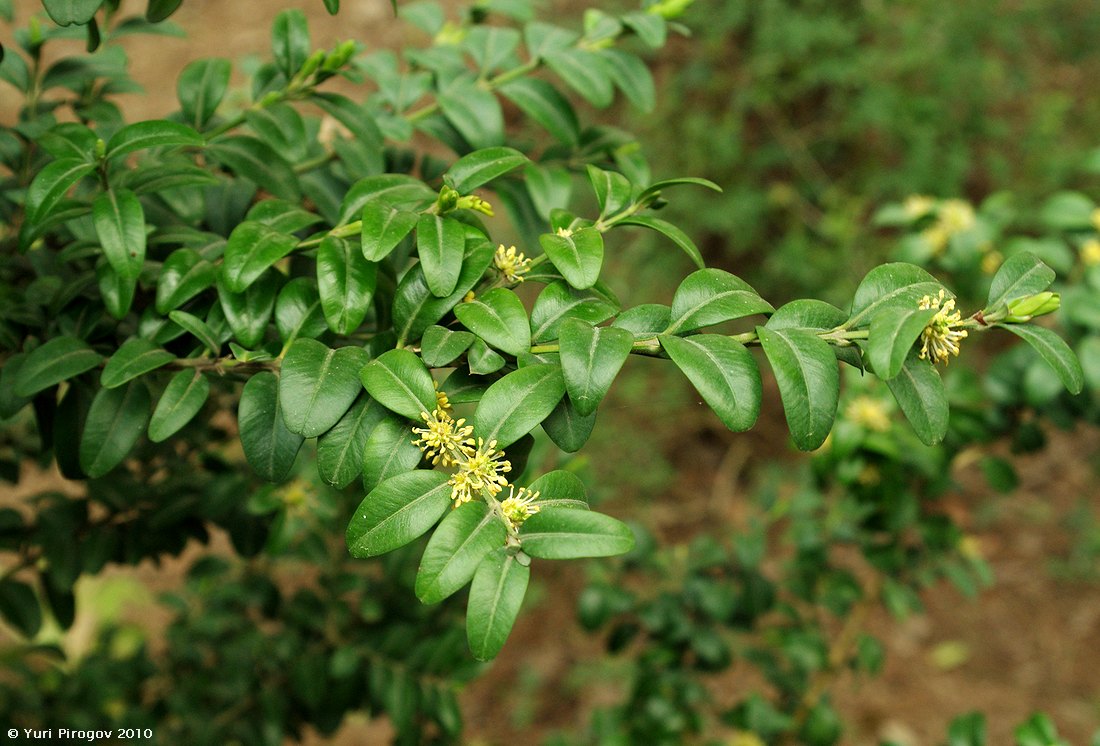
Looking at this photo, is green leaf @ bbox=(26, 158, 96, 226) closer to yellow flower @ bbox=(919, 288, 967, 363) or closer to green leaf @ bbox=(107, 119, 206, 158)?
green leaf @ bbox=(107, 119, 206, 158)

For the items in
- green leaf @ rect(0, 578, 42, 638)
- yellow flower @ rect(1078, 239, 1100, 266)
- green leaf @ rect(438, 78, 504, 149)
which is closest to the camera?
green leaf @ rect(438, 78, 504, 149)

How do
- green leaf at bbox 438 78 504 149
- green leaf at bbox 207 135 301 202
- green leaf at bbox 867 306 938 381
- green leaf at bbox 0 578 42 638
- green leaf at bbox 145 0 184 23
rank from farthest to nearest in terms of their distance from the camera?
green leaf at bbox 0 578 42 638 < green leaf at bbox 438 78 504 149 < green leaf at bbox 207 135 301 202 < green leaf at bbox 145 0 184 23 < green leaf at bbox 867 306 938 381

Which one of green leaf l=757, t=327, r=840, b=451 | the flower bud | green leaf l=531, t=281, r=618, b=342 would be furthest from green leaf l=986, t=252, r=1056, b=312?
green leaf l=531, t=281, r=618, b=342

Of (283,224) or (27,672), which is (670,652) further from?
(27,672)

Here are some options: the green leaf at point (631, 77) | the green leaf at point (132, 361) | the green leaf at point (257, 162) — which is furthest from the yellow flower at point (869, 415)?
the green leaf at point (132, 361)

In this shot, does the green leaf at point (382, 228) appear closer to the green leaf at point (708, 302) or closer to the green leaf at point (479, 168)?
the green leaf at point (479, 168)

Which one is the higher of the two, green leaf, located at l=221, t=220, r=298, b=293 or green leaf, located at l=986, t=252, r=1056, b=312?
green leaf, located at l=986, t=252, r=1056, b=312

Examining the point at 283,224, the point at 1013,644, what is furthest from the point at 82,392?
the point at 1013,644

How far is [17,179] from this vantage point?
1170 millimetres

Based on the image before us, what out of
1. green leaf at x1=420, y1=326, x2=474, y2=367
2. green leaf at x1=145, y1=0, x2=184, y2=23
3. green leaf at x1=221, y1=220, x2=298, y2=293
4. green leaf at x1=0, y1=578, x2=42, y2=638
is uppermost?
green leaf at x1=145, y1=0, x2=184, y2=23

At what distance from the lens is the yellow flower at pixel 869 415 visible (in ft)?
4.99

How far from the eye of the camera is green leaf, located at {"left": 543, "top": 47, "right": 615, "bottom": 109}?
123 centimetres

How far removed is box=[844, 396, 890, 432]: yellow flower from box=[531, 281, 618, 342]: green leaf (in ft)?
2.64

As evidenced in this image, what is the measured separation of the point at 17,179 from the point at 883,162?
3.04 m
